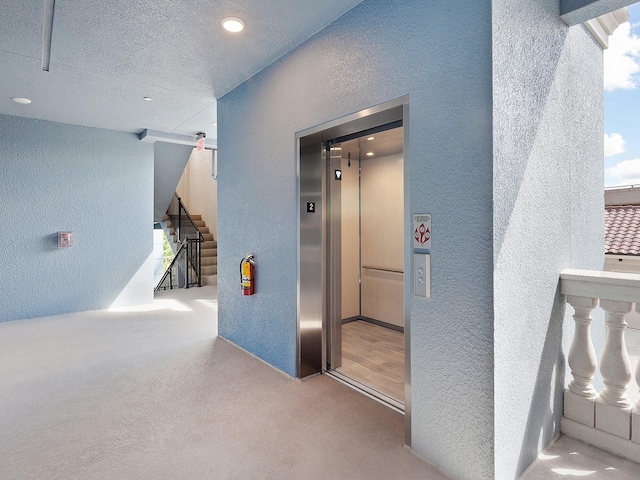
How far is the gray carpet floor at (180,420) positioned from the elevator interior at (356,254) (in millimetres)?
312

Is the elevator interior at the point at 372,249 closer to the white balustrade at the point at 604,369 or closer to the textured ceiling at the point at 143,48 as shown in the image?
Answer: the textured ceiling at the point at 143,48

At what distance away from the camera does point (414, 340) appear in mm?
1922

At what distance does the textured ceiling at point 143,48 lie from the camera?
2.32 meters

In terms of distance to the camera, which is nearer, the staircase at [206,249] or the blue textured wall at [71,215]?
the blue textured wall at [71,215]

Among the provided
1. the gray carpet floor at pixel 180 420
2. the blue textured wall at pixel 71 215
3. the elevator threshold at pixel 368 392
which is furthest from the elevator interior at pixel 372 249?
the blue textured wall at pixel 71 215

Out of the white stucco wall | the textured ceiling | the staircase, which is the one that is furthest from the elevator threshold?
the white stucco wall

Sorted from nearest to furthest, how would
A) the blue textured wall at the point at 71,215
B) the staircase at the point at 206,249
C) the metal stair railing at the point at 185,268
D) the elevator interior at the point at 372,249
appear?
the elevator interior at the point at 372,249 → the blue textured wall at the point at 71,215 → the metal stair railing at the point at 185,268 → the staircase at the point at 206,249

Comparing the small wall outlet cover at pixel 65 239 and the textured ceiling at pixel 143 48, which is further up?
the textured ceiling at pixel 143 48

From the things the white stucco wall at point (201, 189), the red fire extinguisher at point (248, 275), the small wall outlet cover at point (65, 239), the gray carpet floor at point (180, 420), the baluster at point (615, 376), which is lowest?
the gray carpet floor at point (180, 420)

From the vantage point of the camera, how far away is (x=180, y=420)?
7.52 feet

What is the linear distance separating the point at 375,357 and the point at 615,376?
179cm

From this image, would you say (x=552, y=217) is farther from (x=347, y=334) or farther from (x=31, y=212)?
(x=31, y=212)

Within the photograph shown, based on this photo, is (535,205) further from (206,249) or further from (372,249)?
(206,249)

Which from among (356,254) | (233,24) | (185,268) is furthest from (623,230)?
(185,268)
